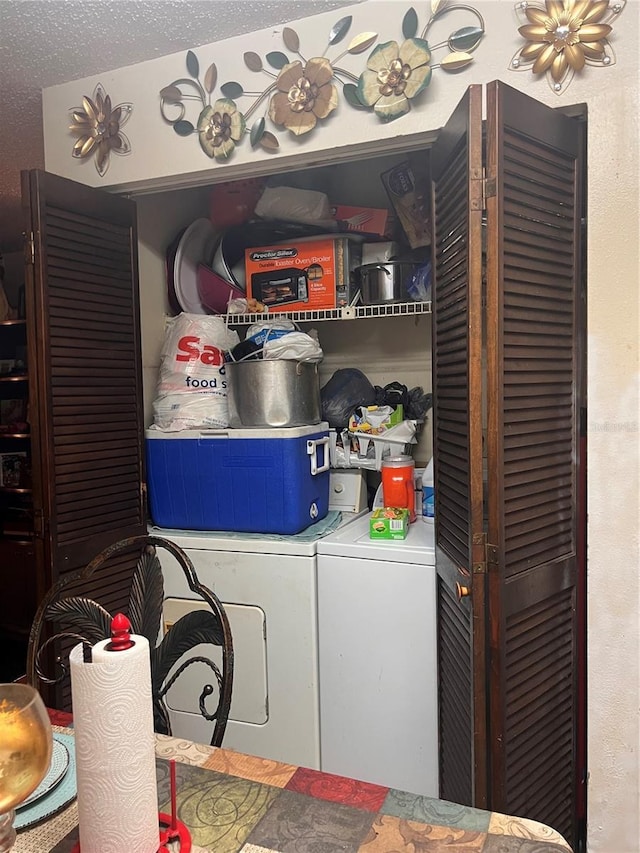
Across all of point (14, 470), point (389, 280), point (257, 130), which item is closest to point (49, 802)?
point (257, 130)

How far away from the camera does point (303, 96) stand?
5.83ft

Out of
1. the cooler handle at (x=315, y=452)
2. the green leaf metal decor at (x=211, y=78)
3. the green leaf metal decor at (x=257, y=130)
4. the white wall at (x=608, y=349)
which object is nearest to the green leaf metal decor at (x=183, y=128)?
the green leaf metal decor at (x=211, y=78)

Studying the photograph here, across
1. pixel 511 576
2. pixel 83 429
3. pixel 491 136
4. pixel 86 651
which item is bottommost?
pixel 511 576

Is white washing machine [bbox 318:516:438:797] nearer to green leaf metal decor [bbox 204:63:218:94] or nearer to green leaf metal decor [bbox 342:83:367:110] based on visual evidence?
green leaf metal decor [bbox 342:83:367:110]

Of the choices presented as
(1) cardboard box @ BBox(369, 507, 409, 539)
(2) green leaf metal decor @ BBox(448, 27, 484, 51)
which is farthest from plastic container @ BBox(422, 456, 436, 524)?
(2) green leaf metal decor @ BBox(448, 27, 484, 51)

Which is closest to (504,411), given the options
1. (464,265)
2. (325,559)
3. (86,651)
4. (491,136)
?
(464,265)

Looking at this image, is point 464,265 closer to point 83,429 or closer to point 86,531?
point 83,429

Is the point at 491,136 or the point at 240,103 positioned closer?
the point at 491,136

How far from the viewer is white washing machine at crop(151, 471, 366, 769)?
6.45 feet

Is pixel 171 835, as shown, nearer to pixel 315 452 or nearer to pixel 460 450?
pixel 460 450

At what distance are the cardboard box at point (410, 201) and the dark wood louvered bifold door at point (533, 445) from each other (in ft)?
2.48

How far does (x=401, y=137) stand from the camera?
172 centimetres

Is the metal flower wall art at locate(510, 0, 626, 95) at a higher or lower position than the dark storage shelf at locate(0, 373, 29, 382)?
higher

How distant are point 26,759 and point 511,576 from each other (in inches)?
43.5
